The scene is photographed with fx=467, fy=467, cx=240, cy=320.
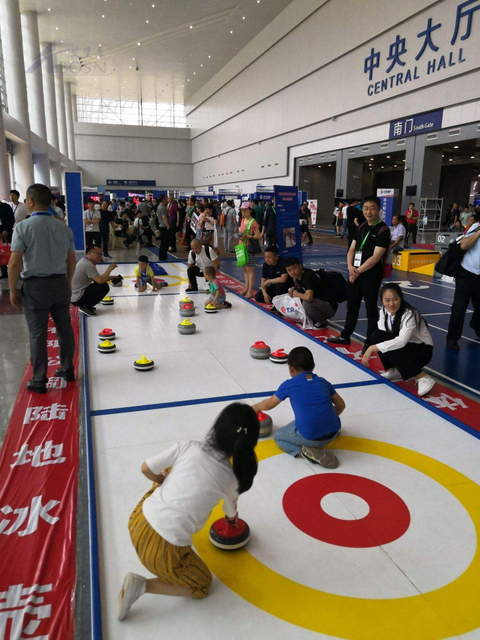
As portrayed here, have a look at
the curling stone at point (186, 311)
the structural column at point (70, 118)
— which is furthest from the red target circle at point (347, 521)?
the structural column at point (70, 118)

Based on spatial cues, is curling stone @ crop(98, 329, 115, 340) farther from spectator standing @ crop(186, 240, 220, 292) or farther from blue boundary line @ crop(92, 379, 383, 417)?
spectator standing @ crop(186, 240, 220, 292)

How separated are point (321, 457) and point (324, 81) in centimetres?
2430

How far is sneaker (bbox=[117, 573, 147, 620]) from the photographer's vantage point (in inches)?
82.0

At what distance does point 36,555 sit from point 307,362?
6.71ft

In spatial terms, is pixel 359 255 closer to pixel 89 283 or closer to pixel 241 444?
pixel 89 283

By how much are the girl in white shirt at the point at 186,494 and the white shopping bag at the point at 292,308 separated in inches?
206

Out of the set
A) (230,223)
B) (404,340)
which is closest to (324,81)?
(230,223)

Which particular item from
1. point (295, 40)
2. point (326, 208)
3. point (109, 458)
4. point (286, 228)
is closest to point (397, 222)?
point (286, 228)

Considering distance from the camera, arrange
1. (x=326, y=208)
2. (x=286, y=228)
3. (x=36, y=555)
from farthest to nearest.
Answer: (x=326, y=208) → (x=286, y=228) → (x=36, y=555)

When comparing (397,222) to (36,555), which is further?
(397,222)

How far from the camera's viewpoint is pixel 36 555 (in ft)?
8.38

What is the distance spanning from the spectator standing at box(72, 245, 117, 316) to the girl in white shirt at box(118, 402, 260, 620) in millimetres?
5825

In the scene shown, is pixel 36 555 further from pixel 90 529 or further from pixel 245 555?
pixel 245 555

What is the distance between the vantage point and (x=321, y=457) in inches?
134
